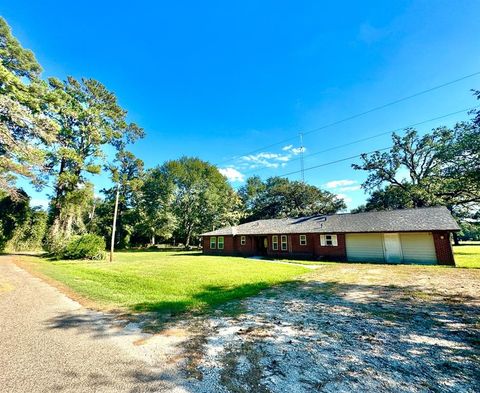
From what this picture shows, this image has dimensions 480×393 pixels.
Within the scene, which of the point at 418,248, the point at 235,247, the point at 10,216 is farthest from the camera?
the point at 235,247

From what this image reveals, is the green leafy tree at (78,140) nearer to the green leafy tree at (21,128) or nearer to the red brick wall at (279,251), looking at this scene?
the green leafy tree at (21,128)

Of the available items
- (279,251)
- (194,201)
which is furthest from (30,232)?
(279,251)

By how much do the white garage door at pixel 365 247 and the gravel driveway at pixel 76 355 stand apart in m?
17.8

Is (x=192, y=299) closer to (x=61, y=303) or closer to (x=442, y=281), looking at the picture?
(x=61, y=303)

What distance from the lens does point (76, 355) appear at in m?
3.54

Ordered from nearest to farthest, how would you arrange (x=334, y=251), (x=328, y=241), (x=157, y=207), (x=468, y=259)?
(x=468, y=259) → (x=334, y=251) → (x=328, y=241) → (x=157, y=207)

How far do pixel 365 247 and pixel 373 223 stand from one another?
81.2 inches

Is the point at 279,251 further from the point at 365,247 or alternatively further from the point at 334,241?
the point at 365,247

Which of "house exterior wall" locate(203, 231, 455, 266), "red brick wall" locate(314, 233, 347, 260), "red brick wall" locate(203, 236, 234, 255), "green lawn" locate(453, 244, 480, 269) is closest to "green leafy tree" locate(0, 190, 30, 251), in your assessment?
"red brick wall" locate(203, 236, 234, 255)

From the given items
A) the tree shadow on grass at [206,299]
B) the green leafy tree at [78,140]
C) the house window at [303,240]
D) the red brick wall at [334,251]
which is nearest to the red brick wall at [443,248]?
the red brick wall at [334,251]

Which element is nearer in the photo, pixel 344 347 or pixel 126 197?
pixel 344 347

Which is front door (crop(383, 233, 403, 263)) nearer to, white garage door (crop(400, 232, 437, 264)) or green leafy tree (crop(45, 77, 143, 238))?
white garage door (crop(400, 232, 437, 264))

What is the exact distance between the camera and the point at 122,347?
3824 millimetres

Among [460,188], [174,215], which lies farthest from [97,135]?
[460,188]
